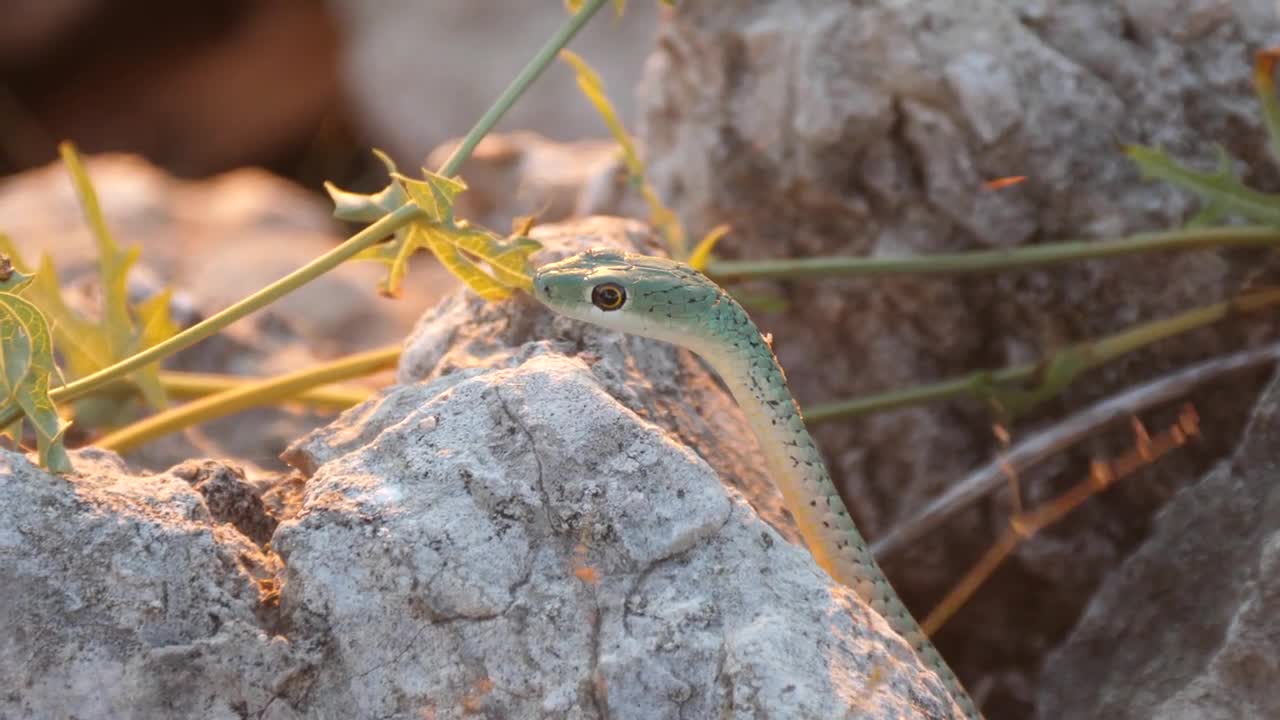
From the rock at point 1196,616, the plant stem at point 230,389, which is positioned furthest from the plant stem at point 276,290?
the rock at point 1196,616

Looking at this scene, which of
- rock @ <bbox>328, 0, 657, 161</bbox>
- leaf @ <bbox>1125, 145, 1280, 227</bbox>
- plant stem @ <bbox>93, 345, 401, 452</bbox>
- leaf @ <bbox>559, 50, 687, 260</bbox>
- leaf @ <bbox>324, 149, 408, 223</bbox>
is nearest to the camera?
leaf @ <bbox>324, 149, 408, 223</bbox>

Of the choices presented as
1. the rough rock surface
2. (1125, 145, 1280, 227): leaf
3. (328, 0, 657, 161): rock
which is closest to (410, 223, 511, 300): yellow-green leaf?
the rough rock surface

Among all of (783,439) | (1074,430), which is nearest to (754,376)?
(783,439)

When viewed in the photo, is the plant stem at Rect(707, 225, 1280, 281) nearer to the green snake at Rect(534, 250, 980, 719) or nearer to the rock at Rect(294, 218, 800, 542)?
the rock at Rect(294, 218, 800, 542)

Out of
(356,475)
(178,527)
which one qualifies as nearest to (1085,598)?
(356,475)

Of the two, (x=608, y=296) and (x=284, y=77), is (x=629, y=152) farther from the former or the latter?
(x=284, y=77)

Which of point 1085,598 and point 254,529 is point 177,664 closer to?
point 254,529
